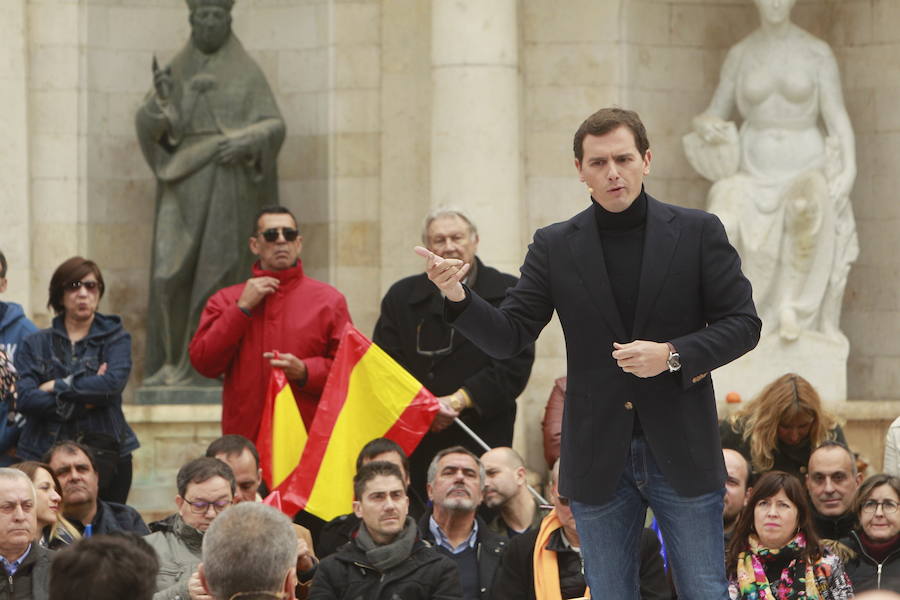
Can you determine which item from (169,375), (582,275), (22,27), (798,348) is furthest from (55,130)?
(582,275)

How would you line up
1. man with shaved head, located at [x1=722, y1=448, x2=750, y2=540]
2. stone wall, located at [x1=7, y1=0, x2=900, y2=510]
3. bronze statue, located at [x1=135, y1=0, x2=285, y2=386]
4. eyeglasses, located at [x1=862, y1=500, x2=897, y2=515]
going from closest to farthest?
1. eyeglasses, located at [x1=862, y1=500, x2=897, y2=515]
2. man with shaved head, located at [x1=722, y1=448, x2=750, y2=540]
3. bronze statue, located at [x1=135, y1=0, x2=285, y2=386]
4. stone wall, located at [x1=7, y1=0, x2=900, y2=510]

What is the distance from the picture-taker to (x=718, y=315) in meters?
4.83

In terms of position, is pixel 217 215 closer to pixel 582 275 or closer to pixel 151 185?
pixel 151 185

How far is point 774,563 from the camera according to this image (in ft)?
24.3

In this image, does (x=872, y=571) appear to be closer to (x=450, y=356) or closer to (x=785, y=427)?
(x=785, y=427)

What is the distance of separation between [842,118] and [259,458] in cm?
472

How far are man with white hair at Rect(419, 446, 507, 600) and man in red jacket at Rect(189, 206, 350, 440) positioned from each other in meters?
1.15

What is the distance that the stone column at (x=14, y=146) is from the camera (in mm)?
11414

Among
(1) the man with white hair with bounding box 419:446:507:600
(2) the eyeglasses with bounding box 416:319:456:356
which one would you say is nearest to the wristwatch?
(1) the man with white hair with bounding box 419:446:507:600

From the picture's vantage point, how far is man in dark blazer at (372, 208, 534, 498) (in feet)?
27.8

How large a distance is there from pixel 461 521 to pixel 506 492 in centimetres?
50

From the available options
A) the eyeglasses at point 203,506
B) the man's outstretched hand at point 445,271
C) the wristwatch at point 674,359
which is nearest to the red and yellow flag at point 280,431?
the eyeglasses at point 203,506

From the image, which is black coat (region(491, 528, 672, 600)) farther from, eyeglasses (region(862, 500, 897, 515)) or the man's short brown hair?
the man's short brown hair

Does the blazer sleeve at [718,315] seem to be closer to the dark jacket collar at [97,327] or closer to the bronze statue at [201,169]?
the dark jacket collar at [97,327]
